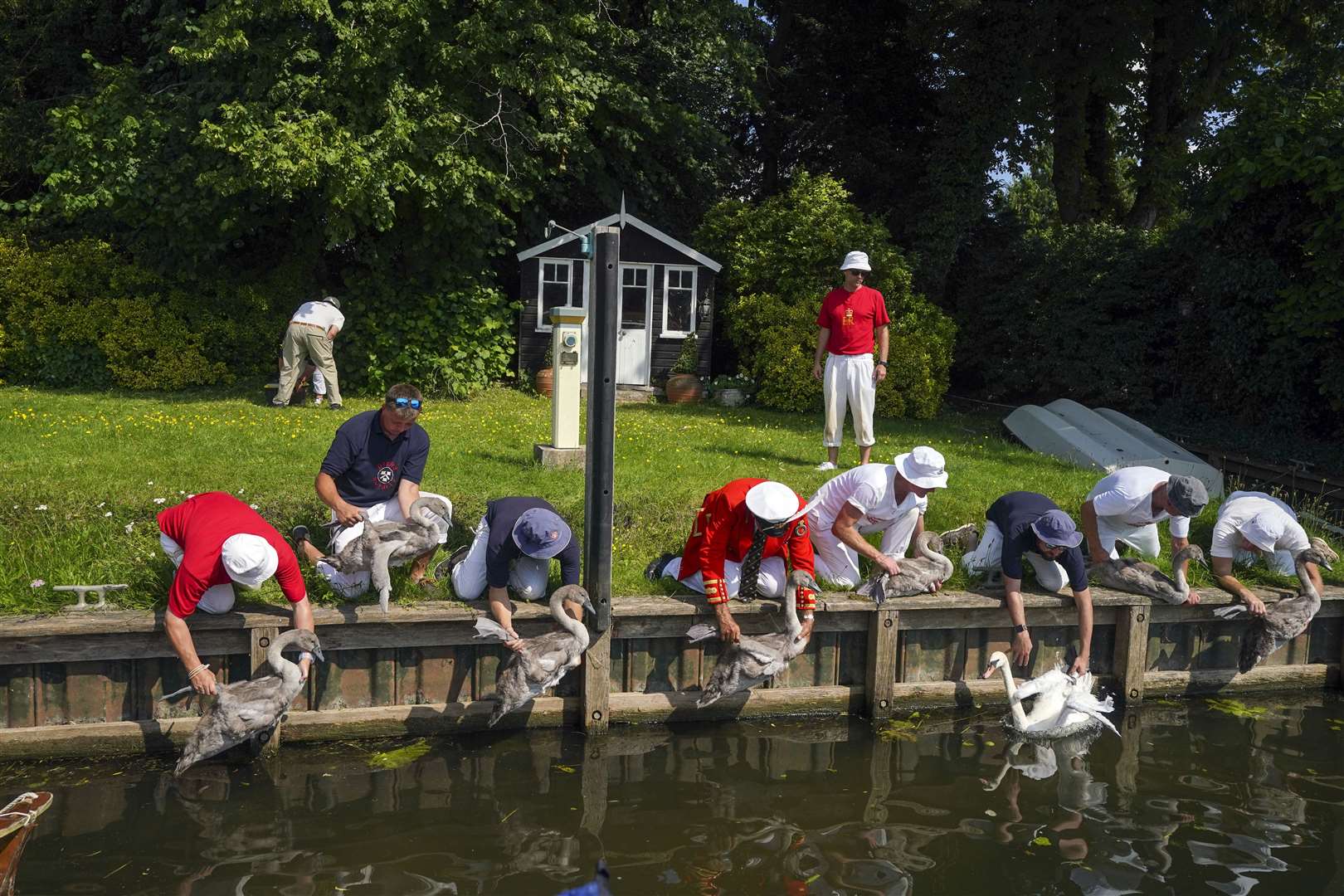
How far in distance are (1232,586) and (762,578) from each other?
3540 mm

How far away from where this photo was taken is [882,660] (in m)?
7.44

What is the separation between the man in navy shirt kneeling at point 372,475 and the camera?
7.04 metres

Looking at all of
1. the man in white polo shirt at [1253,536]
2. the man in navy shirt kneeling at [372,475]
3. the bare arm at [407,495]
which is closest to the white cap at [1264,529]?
the man in white polo shirt at [1253,536]

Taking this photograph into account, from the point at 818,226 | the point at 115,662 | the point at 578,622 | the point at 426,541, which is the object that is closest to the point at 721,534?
the point at 578,622

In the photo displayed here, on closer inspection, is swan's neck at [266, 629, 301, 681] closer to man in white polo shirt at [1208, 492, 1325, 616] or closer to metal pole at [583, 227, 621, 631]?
metal pole at [583, 227, 621, 631]

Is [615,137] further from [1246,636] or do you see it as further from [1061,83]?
[1246,636]

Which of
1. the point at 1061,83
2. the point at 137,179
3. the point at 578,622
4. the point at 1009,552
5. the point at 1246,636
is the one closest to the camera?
the point at 578,622

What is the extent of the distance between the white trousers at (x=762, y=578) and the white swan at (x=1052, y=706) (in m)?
1.53

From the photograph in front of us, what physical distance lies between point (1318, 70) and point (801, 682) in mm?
17189

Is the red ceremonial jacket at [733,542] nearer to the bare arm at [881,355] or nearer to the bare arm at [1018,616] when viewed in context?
the bare arm at [1018,616]

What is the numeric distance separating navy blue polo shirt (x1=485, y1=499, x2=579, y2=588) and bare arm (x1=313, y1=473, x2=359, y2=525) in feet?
2.90

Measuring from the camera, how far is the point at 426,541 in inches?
279

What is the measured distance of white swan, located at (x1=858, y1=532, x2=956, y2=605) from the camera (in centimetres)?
746

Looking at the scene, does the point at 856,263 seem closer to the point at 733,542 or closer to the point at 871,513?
the point at 871,513
